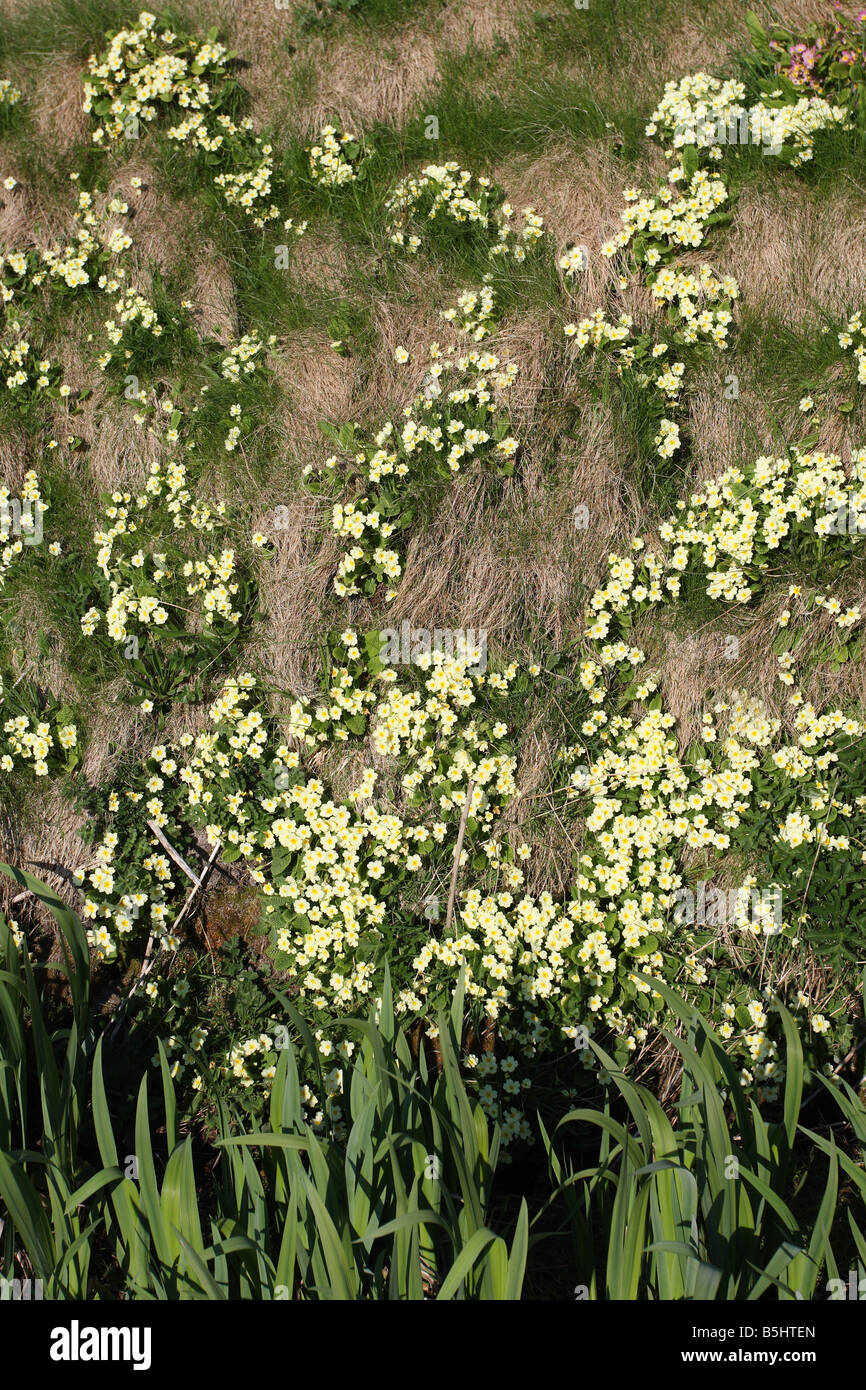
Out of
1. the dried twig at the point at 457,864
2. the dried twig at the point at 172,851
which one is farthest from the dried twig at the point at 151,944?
the dried twig at the point at 457,864

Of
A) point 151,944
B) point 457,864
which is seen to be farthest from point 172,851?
point 457,864

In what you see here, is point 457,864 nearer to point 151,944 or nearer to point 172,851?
point 172,851

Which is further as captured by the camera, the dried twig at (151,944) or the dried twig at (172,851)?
the dried twig at (172,851)

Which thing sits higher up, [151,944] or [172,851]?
[172,851]

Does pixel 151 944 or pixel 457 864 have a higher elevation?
pixel 457 864

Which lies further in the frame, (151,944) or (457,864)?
(151,944)

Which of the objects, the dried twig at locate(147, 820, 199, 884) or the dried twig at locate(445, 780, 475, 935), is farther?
the dried twig at locate(147, 820, 199, 884)

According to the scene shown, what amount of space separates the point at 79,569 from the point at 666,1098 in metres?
3.48

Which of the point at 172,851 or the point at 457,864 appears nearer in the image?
the point at 457,864

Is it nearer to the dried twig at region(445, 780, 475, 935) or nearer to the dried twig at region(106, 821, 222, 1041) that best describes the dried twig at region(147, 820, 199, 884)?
the dried twig at region(106, 821, 222, 1041)

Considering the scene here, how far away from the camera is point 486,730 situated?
428 centimetres

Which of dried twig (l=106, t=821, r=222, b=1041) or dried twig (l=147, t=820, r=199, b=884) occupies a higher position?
dried twig (l=147, t=820, r=199, b=884)

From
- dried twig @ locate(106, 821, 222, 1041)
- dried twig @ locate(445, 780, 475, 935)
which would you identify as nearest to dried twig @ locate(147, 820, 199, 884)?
dried twig @ locate(106, 821, 222, 1041)

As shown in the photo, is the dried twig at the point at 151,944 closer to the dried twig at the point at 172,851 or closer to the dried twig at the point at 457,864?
the dried twig at the point at 172,851
